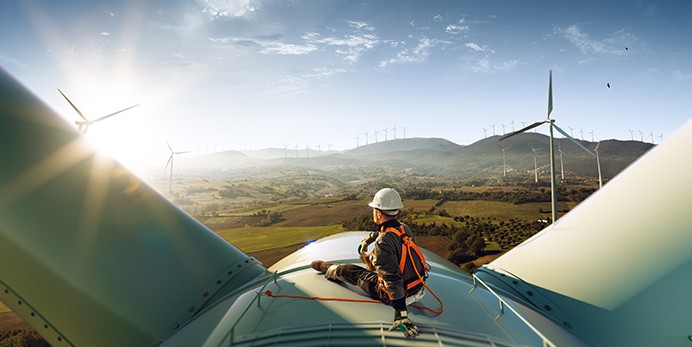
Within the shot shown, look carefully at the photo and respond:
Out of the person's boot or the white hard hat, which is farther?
the person's boot

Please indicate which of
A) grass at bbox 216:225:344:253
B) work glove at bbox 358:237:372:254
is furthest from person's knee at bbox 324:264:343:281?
grass at bbox 216:225:344:253

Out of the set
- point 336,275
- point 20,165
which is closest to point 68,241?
point 20,165

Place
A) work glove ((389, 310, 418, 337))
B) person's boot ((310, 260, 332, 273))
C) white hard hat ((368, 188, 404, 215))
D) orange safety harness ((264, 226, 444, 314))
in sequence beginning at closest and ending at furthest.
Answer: work glove ((389, 310, 418, 337)), orange safety harness ((264, 226, 444, 314)), white hard hat ((368, 188, 404, 215)), person's boot ((310, 260, 332, 273))

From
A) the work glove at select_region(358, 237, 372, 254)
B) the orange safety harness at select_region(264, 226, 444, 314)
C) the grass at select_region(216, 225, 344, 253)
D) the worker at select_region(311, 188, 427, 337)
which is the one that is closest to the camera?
the worker at select_region(311, 188, 427, 337)

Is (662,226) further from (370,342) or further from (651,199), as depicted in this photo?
(370,342)

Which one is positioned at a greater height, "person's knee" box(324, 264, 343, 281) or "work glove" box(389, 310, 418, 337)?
"person's knee" box(324, 264, 343, 281)

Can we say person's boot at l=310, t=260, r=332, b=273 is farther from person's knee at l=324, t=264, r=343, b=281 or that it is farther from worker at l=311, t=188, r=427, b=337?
worker at l=311, t=188, r=427, b=337

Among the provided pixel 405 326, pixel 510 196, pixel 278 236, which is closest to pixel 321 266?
pixel 405 326

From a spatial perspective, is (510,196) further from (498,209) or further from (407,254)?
(407,254)

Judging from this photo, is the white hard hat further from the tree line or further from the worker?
the tree line

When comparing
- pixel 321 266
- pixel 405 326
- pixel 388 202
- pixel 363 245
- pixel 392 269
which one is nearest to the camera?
pixel 405 326
